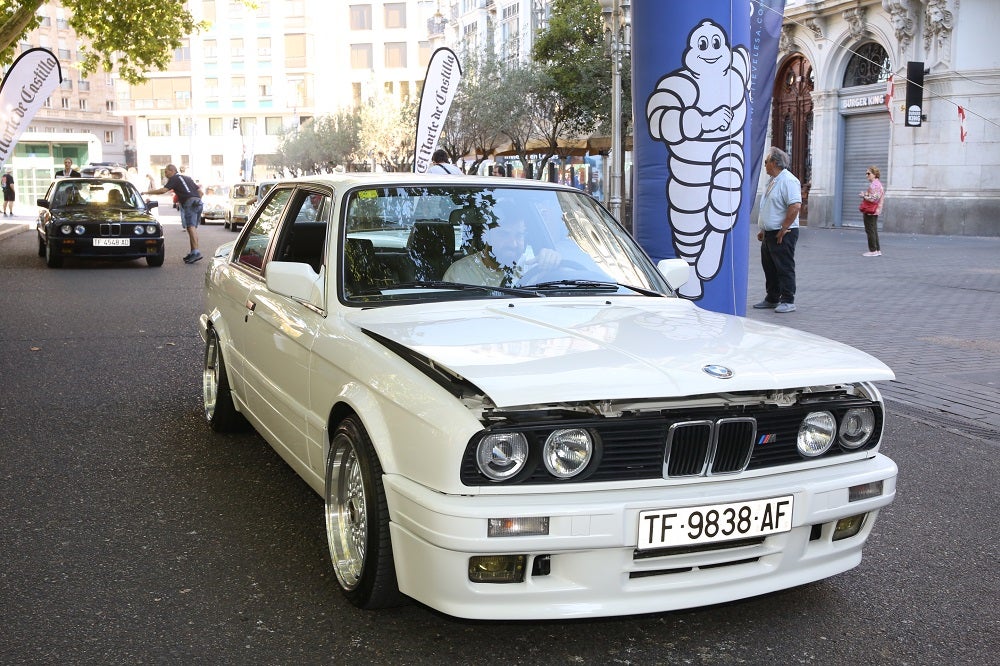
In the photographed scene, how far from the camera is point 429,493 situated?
3.11 meters

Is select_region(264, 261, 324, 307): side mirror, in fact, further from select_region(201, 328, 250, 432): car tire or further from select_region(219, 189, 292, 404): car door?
select_region(201, 328, 250, 432): car tire

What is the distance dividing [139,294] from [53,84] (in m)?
7.15

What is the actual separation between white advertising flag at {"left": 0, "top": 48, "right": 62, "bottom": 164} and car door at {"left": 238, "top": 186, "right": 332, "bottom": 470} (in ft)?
52.6

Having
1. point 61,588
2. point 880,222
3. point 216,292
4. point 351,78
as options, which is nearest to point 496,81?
point 880,222

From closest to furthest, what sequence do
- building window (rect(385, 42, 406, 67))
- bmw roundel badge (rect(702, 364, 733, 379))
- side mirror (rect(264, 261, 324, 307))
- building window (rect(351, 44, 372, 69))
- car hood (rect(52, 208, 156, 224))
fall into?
1. bmw roundel badge (rect(702, 364, 733, 379))
2. side mirror (rect(264, 261, 324, 307))
3. car hood (rect(52, 208, 156, 224))
4. building window (rect(385, 42, 406, 67))
5. building window (rect(351, 44, 372, 69))

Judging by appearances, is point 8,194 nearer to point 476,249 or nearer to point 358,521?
point 476,249

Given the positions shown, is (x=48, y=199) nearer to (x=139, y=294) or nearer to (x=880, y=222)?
(x=139, y=294)

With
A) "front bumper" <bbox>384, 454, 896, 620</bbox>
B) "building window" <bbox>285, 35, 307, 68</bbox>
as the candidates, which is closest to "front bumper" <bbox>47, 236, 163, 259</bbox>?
"front bumper" <bbox>384, 454, 896, 620</bbox>

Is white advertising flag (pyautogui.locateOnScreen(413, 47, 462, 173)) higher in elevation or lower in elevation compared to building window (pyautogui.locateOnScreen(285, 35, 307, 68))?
lower

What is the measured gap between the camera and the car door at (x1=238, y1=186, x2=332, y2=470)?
13.9 feet

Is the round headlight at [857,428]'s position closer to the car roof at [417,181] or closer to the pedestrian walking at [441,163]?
the car roof at [417,181]

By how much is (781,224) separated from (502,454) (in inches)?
374

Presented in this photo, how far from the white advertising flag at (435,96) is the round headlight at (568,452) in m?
14.5

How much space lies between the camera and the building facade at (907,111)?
25.0m
